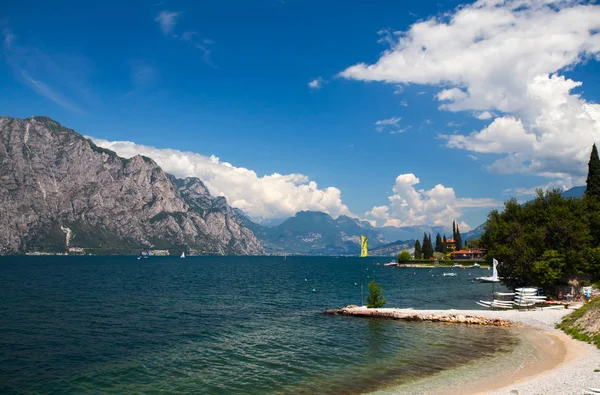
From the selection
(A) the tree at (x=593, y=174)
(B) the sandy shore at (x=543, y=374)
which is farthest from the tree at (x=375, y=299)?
(A) the tree at (x=593, y=174)

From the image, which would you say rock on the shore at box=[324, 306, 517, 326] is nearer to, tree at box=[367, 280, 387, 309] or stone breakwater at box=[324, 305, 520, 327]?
stone breakwater at box=[324, 305, 520, 327]

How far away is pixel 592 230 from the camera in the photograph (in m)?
57.2

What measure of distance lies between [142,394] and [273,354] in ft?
38.5

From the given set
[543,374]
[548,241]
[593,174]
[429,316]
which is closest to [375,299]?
[429,316]

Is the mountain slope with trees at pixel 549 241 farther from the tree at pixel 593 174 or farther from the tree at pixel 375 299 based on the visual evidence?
the tree at pixel 375 299

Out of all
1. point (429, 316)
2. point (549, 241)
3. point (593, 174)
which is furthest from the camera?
point (593, 174)

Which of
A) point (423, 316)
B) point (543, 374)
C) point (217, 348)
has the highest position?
point (543, 374)

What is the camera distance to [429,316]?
151ft

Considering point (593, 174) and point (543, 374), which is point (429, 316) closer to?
point (543, 374)

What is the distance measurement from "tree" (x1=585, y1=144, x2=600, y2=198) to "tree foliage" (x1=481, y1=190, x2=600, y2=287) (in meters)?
14.0

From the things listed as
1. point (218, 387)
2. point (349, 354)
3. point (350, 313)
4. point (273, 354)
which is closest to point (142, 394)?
point (218, 387)

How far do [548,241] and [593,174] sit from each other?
96.6 ft

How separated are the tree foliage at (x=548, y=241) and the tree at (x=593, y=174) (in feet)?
46.0

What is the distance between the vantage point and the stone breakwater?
43.5 m
